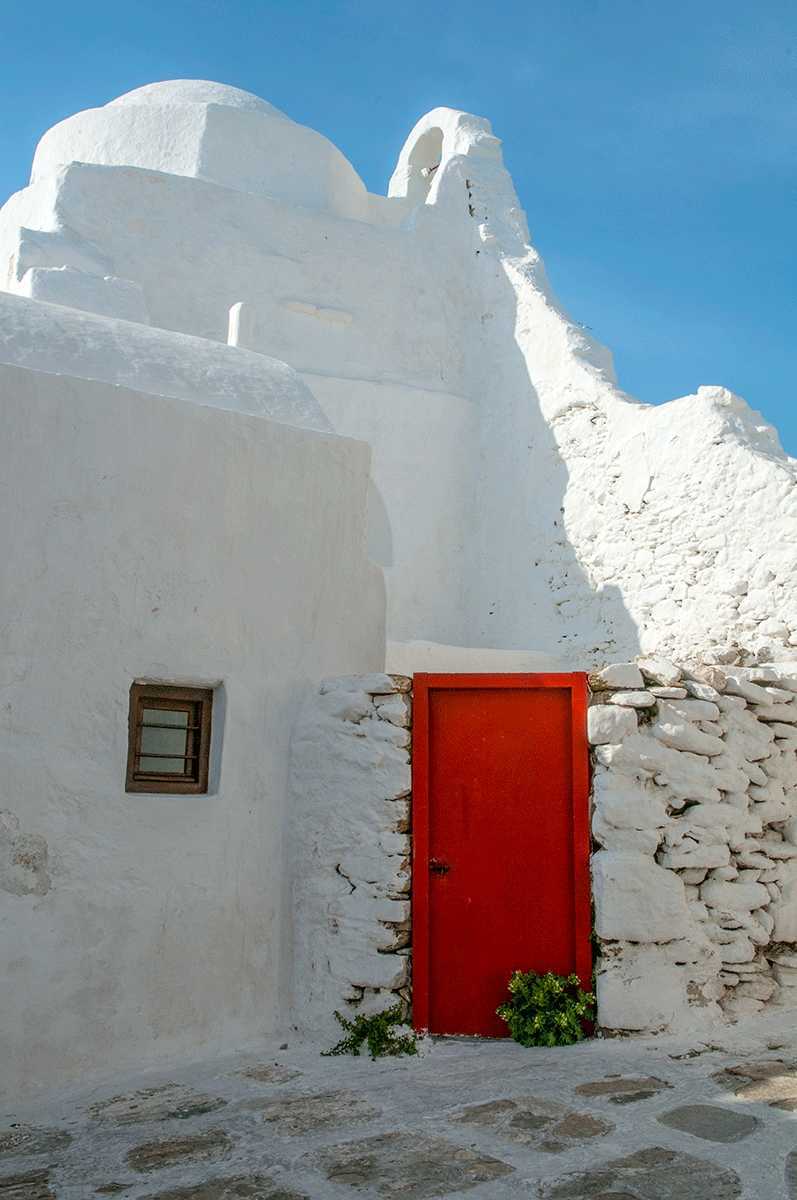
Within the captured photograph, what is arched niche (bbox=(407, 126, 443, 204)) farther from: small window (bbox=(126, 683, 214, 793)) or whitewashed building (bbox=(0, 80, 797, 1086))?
small window (bbox=(126, 683, 214, 793))

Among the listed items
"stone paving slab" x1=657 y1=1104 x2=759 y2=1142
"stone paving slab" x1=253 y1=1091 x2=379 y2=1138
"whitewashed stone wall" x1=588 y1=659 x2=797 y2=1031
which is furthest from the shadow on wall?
"stone paving slab" x1=253 y1=1091 x2=379 y2=1138

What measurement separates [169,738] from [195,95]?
9.92 metres

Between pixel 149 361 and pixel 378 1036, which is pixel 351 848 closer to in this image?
pixel 378 1036

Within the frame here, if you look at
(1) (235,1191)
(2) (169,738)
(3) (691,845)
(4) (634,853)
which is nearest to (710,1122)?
(4) (634,853)

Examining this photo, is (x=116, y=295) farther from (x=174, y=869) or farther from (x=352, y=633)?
(x=174, y=869)

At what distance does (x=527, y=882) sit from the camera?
516 cm

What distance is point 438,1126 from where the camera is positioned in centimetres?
405

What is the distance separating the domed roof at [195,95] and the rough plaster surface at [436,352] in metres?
0.05

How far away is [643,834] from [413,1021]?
1401mm

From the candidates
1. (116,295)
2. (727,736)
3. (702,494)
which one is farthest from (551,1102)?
(116,295)

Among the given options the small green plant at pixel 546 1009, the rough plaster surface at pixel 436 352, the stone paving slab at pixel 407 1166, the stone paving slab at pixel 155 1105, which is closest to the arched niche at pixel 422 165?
the rough plaster surface at pixel 436 352

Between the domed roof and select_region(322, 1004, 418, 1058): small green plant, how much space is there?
1053cm

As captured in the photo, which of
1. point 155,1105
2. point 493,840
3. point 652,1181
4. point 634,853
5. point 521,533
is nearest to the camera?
point 652,1181

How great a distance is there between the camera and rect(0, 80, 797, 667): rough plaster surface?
887 centimetres
